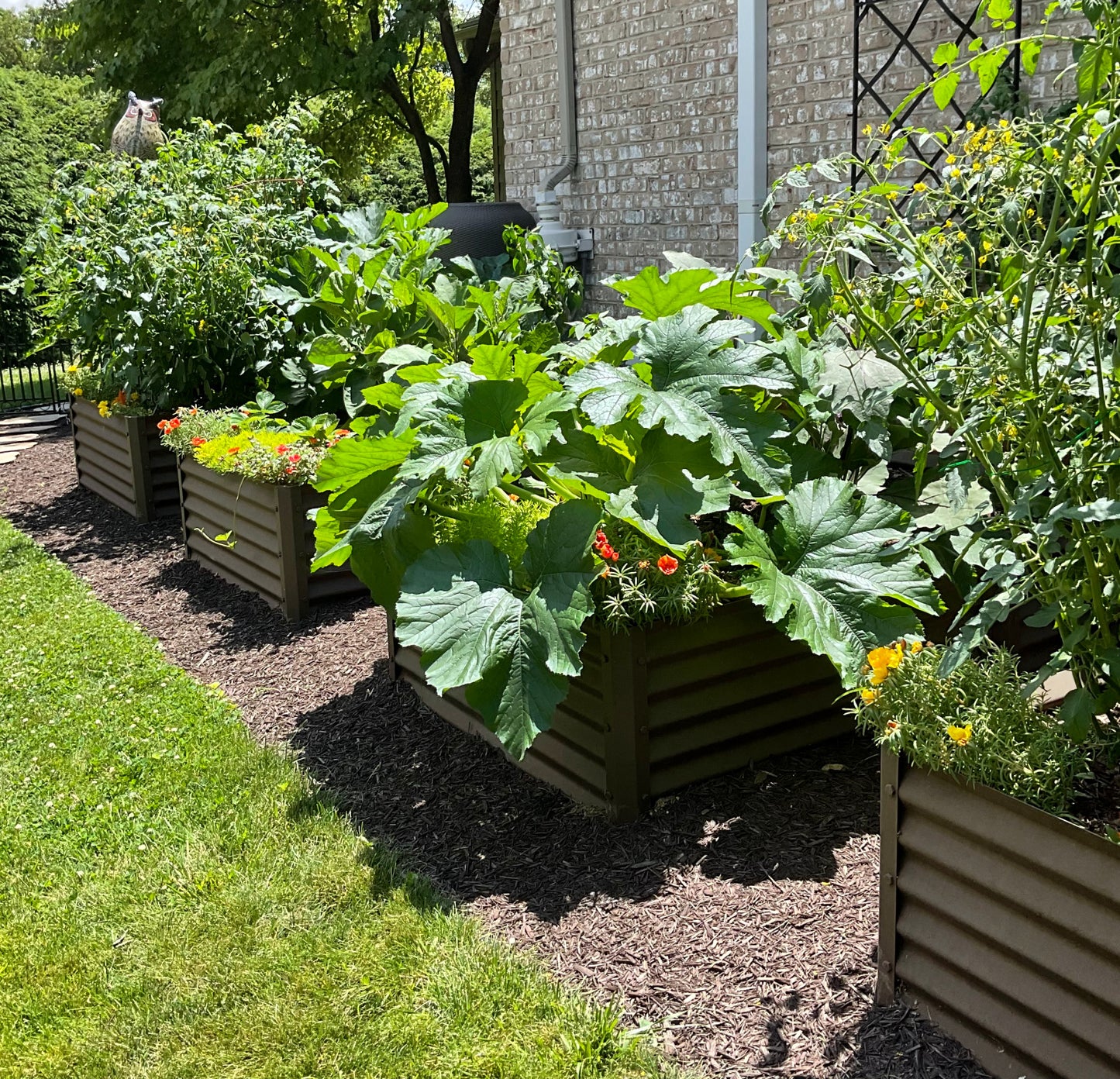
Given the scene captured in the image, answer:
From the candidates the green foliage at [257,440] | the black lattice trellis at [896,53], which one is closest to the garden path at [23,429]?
the green foliage at [257,440]

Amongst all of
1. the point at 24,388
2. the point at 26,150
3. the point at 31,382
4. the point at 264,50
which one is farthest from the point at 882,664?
the point at 26,150

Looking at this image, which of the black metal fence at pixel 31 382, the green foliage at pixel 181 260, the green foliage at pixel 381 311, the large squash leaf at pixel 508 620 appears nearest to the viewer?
the large squash leaf at pixel 508 620

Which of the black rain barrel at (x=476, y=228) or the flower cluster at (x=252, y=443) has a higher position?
the black rain barrel at (x=476, y=228)

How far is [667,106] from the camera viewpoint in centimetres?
788

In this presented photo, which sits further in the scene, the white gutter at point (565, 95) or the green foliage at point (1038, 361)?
the white gutter at point (565, 95)

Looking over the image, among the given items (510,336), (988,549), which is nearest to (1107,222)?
(988,549)

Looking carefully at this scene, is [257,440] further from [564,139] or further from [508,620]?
[564,139]

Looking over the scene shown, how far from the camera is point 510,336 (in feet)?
14.5

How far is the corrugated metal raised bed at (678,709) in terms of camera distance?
10.3ft

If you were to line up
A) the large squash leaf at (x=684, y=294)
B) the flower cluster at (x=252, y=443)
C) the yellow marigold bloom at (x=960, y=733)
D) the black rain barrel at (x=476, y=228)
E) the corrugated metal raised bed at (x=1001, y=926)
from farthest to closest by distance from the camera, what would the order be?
the black rain barrel at (x=476, y=228) < the flower cluster at (x=252, y=443) < the large squash leaf at (x=684, y=294) < the yellow marigold bloom at (x=960, y=733) < the corrugated metal raised bed at (x=1001, y=926)

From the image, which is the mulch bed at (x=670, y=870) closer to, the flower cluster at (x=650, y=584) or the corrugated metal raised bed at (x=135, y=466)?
the flower cluster at (x=650, y=584)

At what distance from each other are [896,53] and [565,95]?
367 cm

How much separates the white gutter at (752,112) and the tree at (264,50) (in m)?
8.20

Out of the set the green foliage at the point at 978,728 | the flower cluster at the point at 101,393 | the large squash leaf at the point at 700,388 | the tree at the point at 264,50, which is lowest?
the flower cluster at the point at 101,393
